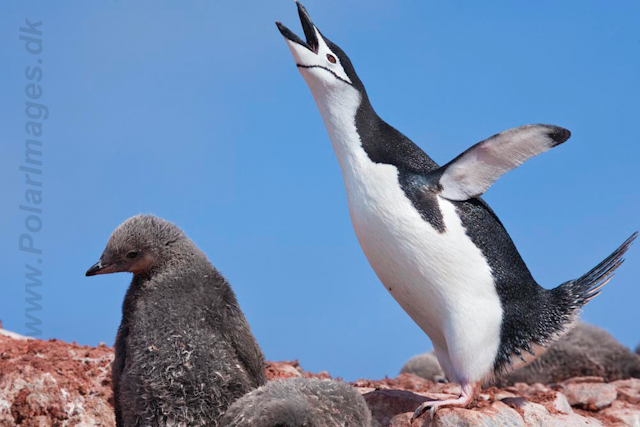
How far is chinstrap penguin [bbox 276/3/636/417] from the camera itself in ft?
13.6

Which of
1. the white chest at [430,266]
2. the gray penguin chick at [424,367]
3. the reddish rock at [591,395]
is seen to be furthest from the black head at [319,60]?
the gray penguin chick at [424,367]

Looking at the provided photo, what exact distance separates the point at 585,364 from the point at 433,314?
14.0ft

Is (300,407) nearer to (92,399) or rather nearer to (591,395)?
(92,399)

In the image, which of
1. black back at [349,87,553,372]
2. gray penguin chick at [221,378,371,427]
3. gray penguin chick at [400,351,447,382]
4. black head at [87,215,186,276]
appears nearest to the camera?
gray penguin chick at [221,378,371,427]

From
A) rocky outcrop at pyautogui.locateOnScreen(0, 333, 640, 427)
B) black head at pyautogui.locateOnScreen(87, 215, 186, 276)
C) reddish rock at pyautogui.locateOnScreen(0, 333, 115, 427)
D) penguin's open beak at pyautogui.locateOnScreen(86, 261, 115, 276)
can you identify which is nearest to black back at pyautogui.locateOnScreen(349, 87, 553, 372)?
rocky outcrop at pyautogui.locateOnScreen(0, 333, 640, 427)

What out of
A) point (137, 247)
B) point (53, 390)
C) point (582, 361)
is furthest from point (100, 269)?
point (582, 361)

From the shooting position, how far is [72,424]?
460cm

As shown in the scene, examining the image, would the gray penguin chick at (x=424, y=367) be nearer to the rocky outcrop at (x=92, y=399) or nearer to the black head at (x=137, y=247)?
the rocky outcrop at (x=92, y=399)

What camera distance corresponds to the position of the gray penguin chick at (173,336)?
3.54 m

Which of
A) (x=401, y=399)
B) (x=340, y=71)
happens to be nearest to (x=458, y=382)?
(x=401, y=399)

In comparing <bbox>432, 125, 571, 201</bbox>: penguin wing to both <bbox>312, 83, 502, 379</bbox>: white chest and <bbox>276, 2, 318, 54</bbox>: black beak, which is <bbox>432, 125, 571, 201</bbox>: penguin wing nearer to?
<bbox>312, 83, 502, 379</bbox>: white chest

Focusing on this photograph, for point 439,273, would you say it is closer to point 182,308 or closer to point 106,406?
point 182,308

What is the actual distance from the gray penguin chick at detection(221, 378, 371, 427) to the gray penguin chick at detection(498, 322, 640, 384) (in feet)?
15.7

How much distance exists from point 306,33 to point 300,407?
2458 millimetres
